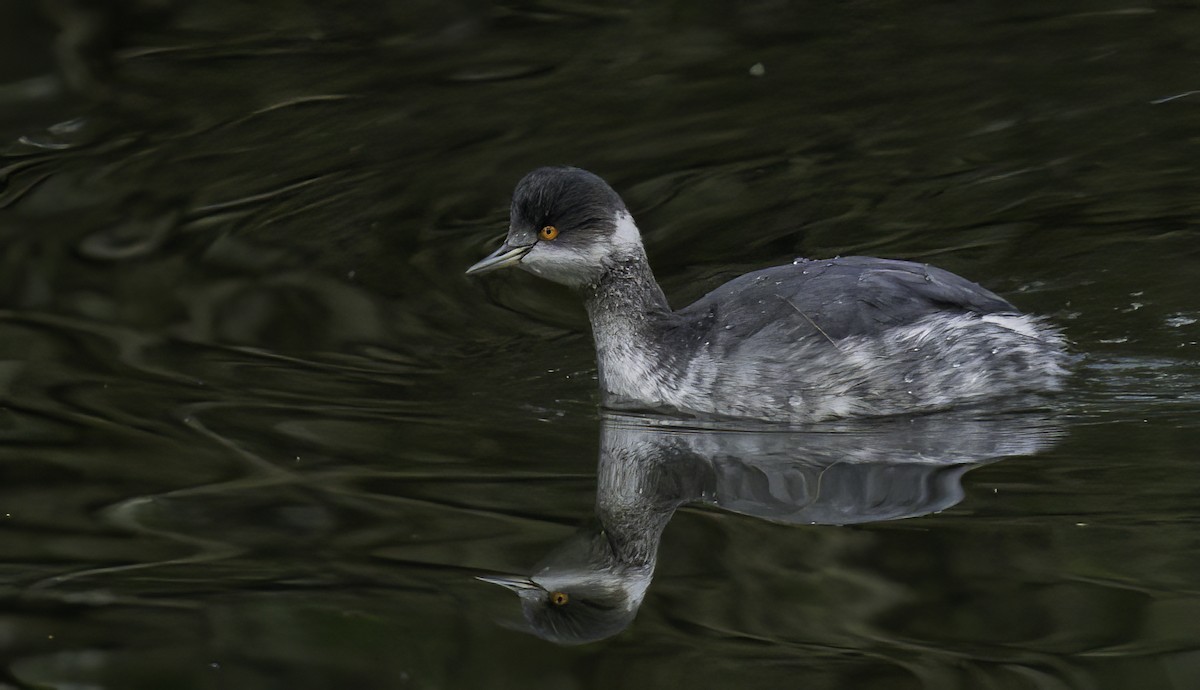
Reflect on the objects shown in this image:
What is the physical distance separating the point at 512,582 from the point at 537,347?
113 inches

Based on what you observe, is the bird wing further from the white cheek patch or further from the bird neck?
the white cheek patch

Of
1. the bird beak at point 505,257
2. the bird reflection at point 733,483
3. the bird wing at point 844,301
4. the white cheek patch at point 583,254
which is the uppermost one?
the bird beak at point 505,257

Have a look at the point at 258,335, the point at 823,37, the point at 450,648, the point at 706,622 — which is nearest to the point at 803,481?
the point at 706,622

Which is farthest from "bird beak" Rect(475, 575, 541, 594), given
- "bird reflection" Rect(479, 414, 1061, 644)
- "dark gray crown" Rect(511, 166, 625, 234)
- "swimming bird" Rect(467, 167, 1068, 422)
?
"dark gray crown" Rect(511, 166, 625, 234)

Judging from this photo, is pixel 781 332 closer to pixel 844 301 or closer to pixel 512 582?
pixel 844 301

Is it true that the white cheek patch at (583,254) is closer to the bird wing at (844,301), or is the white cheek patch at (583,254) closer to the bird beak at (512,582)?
the bird wing at (844,301)

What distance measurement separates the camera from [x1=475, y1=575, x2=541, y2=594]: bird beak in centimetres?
465

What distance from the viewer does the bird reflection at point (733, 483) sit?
4.69 m

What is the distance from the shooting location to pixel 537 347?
7.49 meters

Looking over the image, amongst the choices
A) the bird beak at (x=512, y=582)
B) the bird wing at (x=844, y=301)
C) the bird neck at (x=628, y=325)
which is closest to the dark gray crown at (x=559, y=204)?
the bird neck at (x=628, y=325)

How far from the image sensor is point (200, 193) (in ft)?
30.6

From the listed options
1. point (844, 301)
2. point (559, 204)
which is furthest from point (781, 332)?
point (559, 204)

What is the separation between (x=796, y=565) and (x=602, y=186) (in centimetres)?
240

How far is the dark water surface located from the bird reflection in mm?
23
